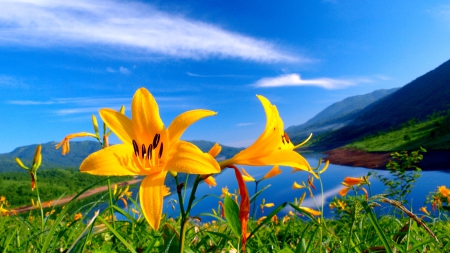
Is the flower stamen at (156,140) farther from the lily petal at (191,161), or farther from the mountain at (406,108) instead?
the mountain at (406,108)

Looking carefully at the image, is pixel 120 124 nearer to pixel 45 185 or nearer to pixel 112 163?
pixel 112 163

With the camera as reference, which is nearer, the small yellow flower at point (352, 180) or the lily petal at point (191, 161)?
the lily petal at point (191, 161)

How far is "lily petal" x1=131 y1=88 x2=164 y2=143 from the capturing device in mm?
1062

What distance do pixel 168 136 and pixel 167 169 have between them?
15 cm

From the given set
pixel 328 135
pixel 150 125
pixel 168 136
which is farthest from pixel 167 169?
pixel 328 135

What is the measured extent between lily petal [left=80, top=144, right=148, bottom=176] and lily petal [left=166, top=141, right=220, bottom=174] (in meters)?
0.13

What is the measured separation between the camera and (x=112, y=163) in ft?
3.11

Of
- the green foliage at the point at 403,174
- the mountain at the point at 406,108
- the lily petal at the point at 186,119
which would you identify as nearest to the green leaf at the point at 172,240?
the lily petal at the point at 186,119

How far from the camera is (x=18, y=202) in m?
67.6

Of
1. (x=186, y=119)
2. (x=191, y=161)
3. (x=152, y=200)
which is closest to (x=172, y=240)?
(x=152, y=200)

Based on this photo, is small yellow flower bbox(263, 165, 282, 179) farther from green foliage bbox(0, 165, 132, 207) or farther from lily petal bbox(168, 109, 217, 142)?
green foliage bbox(0, 165, 132, 207)

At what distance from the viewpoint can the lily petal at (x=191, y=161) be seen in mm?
833

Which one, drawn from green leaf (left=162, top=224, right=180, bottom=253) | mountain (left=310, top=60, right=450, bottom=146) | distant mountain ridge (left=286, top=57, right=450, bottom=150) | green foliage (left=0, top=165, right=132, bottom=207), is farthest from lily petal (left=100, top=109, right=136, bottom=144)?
mountain (left=310, top=60, right=450, bottom=146)

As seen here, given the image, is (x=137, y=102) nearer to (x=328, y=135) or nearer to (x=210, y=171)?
(x=210, y=171)
